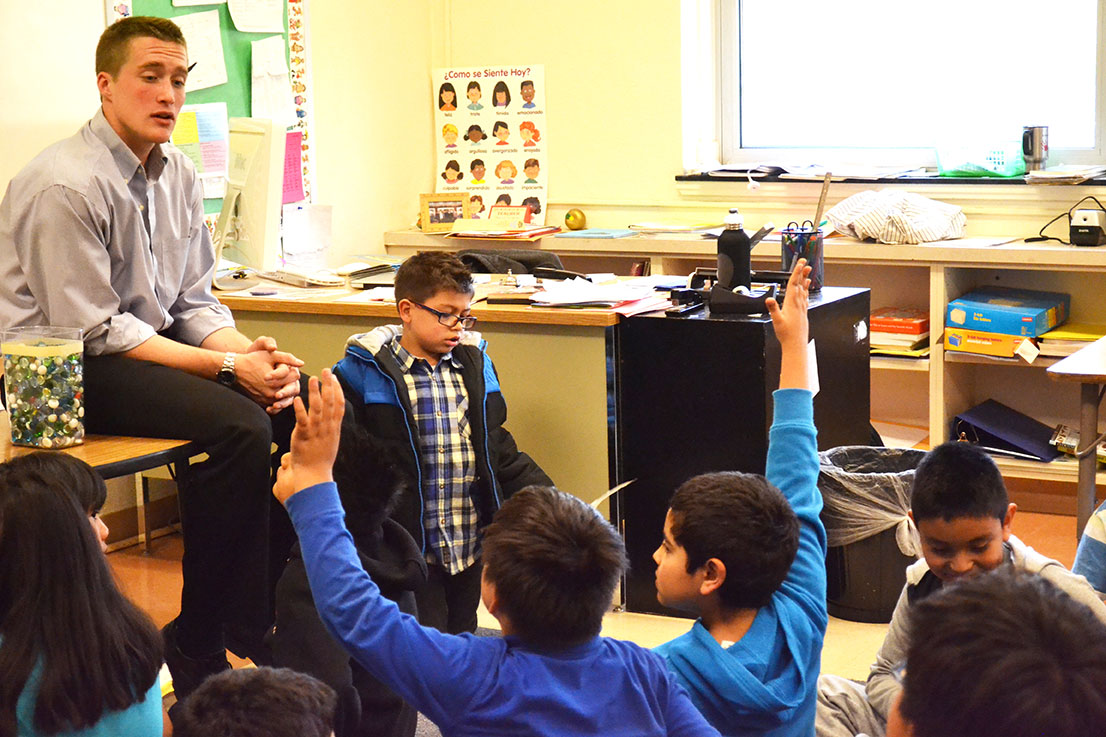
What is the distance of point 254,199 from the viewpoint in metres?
3.37

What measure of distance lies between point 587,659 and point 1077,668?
0.53m

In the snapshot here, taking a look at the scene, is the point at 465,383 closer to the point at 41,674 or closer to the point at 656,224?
the point at 41,674

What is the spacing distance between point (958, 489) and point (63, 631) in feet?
3.97

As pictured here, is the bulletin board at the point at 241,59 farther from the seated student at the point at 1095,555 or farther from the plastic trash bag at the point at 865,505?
the seated student at the point at 1095,555

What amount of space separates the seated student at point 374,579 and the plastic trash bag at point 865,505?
50.6 inches

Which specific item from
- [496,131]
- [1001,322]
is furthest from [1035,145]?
[496,131]

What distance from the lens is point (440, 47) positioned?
5109 mm

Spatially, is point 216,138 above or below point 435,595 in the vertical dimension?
above

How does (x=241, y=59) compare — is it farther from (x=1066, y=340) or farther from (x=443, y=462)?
(x=1066, y=340)

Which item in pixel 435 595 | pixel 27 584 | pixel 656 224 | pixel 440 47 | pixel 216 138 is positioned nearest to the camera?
pixel 27 584

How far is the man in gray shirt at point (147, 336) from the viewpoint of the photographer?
2.21 meters

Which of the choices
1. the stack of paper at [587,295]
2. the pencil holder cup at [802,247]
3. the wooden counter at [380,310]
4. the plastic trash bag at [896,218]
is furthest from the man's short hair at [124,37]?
the plastic trash bag at [896,218]

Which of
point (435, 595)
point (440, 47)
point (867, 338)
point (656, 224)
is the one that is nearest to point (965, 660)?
point (435, 595)

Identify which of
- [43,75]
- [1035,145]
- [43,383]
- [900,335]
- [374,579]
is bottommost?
[374,579]
